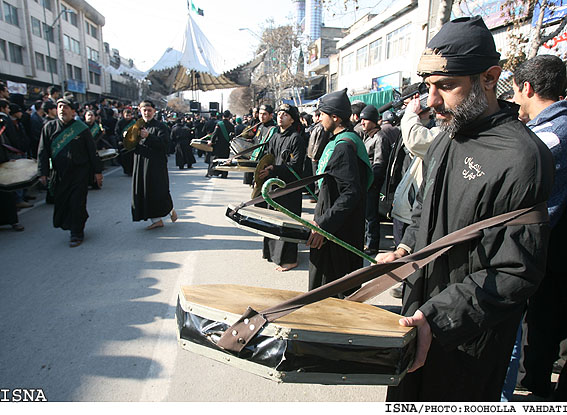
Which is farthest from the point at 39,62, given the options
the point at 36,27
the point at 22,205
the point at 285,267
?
the point at 285,267

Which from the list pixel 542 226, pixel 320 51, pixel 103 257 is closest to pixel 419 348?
pixel 542 226

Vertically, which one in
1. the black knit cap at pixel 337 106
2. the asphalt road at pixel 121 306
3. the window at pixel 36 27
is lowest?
the asphalt road at pixel 121 306

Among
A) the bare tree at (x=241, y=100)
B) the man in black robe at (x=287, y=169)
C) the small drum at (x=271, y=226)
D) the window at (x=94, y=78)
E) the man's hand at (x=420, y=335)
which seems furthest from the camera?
the window at (x=94, y=78)

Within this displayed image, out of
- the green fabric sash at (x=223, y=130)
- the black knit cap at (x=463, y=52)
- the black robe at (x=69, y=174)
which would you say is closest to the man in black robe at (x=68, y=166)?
the black robe at (x=69, y=174)

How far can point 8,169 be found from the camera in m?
5.90

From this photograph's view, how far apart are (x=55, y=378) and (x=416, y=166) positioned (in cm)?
364

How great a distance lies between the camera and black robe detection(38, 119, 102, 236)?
214 inches

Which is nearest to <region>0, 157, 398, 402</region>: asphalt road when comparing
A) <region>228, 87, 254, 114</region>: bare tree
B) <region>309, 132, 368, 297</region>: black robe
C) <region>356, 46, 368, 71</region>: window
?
<region>309, 132, 368, 297</region>: black robe

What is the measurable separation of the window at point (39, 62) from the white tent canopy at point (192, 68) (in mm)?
26666

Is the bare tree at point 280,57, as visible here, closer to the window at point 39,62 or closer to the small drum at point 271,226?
the window at point 39,62

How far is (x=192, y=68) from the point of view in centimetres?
1922

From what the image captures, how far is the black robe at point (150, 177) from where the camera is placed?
6.11m

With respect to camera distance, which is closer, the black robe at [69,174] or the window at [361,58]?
the black robe at [69,174]

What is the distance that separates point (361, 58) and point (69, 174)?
3153cm
